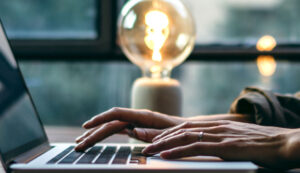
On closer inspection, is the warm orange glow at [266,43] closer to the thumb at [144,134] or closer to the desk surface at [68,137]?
the desk surface at [68,137]

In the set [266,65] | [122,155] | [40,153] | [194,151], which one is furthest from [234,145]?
[266,65]

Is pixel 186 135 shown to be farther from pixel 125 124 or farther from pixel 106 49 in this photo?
pixel 106 49

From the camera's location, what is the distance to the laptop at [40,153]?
0.39 m

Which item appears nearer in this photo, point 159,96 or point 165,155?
point 165,155

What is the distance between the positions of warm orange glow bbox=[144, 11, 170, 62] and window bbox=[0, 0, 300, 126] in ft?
1.66

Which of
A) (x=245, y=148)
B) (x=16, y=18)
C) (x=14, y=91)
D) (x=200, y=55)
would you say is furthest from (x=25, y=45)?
(x=245, y=148)

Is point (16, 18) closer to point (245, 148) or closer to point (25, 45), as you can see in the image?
point (25, 45)

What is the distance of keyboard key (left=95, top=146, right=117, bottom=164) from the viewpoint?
438mm

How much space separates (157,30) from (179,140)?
0.40 meters

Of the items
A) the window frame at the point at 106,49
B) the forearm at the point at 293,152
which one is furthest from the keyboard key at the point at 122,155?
the window frame at the point at 106,49

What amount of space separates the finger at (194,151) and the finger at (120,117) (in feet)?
0.56

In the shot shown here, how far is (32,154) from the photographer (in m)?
0.50

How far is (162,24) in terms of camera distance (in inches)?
32.8

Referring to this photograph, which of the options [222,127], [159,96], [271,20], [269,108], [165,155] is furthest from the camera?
[271,20]
